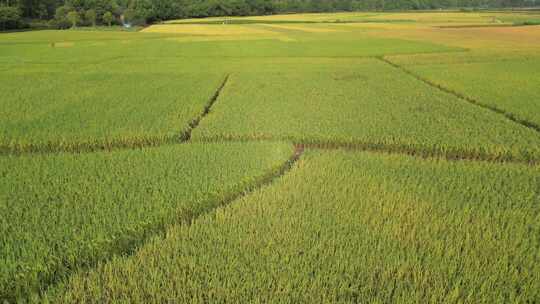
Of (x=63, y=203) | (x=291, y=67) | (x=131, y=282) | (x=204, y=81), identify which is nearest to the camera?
(x=131, y=282)

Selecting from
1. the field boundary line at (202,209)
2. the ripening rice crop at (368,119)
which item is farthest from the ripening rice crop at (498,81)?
the field boundary line at (202,209)

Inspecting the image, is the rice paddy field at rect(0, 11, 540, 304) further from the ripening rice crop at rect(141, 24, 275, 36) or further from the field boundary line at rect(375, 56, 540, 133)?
the ripening rice crop at rect(141, 24, 275, 36)

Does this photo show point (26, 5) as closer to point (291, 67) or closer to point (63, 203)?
point (291, 67)

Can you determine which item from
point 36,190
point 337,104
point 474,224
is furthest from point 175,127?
point 474,224

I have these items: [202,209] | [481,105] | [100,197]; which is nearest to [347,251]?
[202,209]

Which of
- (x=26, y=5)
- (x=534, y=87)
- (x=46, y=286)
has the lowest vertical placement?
(x=46, y=286)

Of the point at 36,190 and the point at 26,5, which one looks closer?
the point at 36,190

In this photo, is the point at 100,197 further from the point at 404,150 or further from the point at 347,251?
the point at 404,150
